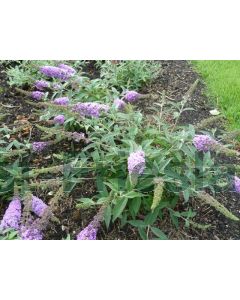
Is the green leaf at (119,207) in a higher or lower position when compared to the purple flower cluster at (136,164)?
lower

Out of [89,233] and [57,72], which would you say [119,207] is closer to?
[89,233]

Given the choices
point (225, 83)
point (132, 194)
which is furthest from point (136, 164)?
point (225, 83)

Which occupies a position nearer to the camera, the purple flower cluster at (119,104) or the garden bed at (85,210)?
the garden bed at (85,210)

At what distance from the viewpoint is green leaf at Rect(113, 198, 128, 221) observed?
2.11m

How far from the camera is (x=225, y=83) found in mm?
3627

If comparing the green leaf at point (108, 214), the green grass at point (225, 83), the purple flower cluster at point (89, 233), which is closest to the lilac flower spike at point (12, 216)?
the purple flower cluster at point (89, 233)

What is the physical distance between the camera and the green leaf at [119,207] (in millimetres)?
2107

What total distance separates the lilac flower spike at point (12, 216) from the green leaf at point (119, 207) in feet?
1.42

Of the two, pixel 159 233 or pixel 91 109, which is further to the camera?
pixel 91 109

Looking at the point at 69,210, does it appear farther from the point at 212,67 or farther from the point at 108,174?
the point at 212,67

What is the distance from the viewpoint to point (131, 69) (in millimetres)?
3514

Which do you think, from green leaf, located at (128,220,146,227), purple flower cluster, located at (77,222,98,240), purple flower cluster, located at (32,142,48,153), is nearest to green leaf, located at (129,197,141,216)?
green leaf, located at (128,220,146,227)

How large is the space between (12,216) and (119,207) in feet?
1.57

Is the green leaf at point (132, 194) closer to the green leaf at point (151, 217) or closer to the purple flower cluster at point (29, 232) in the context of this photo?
the green leaf at point (151, 217)
